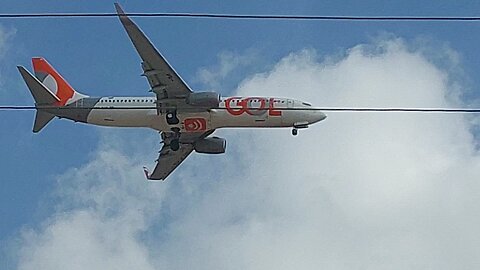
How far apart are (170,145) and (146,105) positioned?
4338 millimetres

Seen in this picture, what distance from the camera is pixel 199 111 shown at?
1832 inches

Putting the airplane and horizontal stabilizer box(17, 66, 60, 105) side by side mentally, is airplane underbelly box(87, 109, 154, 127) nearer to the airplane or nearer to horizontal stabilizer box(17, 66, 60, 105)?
the airplane

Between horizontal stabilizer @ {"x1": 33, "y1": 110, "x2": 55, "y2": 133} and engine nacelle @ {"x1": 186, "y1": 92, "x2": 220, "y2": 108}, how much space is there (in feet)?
21.5

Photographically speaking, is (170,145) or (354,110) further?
(170,145)

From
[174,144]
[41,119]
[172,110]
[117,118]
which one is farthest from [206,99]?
[41,119]

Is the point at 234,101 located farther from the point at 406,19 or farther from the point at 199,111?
the point at 406,19

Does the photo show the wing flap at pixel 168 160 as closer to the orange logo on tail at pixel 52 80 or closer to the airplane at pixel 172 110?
the airplane at pixel 172 110

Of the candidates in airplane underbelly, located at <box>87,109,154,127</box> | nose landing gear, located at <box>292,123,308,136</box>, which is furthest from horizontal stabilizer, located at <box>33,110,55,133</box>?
nose landing gear, located at <box>292,123,308,136</box>

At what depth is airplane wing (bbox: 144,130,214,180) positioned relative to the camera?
1997 inches

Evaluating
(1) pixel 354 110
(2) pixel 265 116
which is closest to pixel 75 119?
(2) pixel 265 116

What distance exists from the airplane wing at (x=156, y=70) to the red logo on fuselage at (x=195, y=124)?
4.31 ft

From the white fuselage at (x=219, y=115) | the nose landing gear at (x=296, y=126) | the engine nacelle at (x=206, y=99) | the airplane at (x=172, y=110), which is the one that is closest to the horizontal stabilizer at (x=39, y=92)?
the airplane at (x=172, y=110)

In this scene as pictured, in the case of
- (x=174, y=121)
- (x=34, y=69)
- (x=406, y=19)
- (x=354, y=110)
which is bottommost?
(x=354, y=110)

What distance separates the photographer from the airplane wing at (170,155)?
5072 cm
